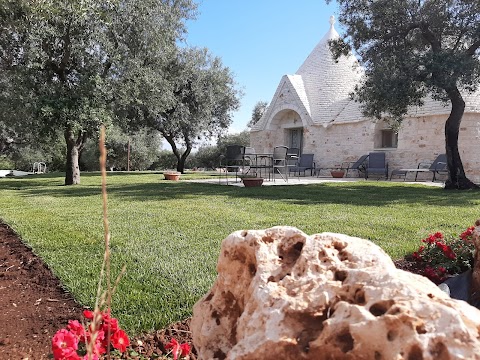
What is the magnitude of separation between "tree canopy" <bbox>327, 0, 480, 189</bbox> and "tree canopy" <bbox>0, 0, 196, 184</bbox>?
21.6 feet

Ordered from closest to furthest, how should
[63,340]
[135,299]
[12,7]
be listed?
[63,340] → [135,299] → [12,7]

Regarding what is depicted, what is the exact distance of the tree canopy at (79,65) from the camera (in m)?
10.8

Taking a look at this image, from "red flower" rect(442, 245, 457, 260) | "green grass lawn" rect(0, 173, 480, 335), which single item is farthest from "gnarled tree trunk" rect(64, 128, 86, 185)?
"red flower" rect(442, 245, 457, 260)

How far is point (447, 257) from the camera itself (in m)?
3.66

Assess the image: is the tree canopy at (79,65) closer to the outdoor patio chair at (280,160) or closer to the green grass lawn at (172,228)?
the green grass lawn at (172,228)

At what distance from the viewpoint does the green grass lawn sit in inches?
121

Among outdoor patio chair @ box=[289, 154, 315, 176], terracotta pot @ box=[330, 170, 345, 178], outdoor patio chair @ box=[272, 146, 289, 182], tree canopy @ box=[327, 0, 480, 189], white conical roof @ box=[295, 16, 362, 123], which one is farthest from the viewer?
white conical roof @ box=[295, 16, 362, 123]

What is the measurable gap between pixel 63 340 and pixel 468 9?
43.2ft

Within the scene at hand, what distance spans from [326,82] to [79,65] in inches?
635

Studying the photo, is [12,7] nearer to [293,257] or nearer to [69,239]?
[69,239]

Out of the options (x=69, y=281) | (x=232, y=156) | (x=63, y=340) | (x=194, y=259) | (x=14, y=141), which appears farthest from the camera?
(x=14, y=141)

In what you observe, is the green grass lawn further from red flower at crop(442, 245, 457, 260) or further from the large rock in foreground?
the large rock in foreground

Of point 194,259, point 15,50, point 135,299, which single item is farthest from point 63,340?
point 15,50

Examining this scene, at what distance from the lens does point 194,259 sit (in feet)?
12.8
